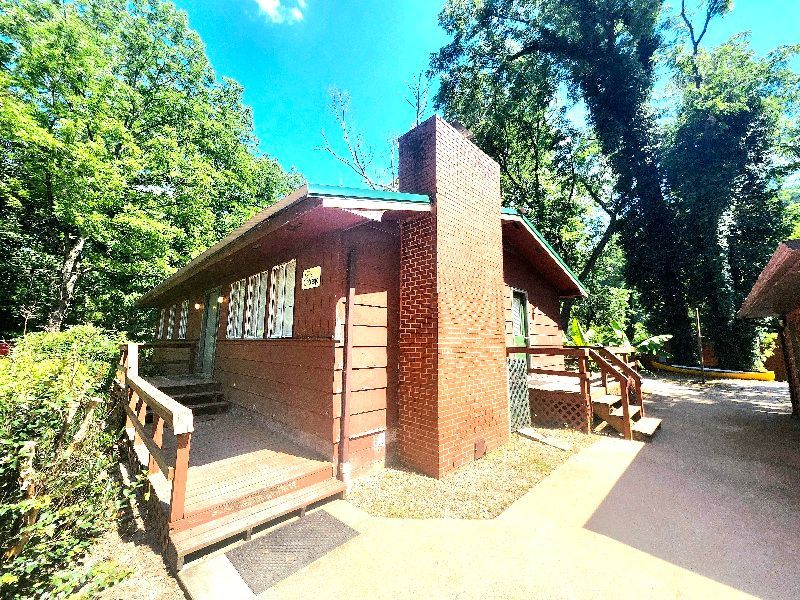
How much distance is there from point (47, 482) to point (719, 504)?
707 centimetres

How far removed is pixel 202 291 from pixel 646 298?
22.1 metres

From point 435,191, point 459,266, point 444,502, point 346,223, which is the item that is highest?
point 435,191

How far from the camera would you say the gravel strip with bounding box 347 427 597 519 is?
4008 millimetres

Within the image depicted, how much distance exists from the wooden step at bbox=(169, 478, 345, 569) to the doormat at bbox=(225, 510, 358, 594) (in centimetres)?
17

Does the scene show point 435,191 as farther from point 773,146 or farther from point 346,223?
point 773,146

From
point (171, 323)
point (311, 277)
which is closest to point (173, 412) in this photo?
point (311, 277)

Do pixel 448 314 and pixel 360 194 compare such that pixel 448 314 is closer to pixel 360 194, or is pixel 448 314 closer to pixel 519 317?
pixel 360 194

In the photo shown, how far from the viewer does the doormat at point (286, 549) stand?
2.98 meters

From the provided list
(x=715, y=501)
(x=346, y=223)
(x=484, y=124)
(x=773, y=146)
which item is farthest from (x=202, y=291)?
(x=773, y=146)

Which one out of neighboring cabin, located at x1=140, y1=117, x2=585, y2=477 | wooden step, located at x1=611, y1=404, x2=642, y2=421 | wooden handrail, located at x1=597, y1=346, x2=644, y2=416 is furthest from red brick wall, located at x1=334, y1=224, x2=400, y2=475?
wooden handrail, located at x1=597, y1=346, x2=644, y2=416

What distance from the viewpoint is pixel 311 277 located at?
5.65 meters

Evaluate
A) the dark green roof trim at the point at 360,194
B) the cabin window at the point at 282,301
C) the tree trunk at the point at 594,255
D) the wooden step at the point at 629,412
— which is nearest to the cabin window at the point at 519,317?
the wooden step at the point at 629,412

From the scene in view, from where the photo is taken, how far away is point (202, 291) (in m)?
10.6

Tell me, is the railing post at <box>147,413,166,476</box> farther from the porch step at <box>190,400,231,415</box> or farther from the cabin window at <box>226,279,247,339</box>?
the cabin window at <box>226,279,247,339</box>
